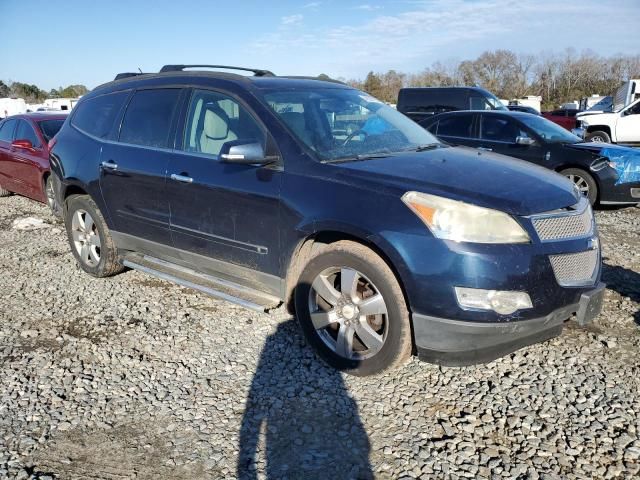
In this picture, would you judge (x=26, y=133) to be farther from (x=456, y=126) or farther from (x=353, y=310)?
(x=353, y=310)

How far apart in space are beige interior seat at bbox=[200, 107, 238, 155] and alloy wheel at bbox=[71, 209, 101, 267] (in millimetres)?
1790

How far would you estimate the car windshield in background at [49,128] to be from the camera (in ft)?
27.0

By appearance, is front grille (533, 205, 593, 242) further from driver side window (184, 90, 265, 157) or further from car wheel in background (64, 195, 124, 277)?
car wheel in background (64, 195, 124, 277)

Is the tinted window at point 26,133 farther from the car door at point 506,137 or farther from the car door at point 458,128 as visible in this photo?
the car door at point 506,137

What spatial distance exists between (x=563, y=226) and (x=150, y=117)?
330 cm

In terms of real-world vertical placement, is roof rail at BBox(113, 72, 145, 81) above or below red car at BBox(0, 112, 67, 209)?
above

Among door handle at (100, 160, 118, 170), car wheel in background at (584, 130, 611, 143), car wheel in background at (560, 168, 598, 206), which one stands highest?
door handle at (100, 160, 118, 170)

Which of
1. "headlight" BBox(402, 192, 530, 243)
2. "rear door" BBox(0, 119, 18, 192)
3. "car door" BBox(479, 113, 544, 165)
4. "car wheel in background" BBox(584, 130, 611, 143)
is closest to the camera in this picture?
"headlight" BBox(402, 192, 530, 243)

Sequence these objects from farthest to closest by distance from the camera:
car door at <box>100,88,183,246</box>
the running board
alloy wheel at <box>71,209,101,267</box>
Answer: alloy wheel at <box>71,209,101,267</box>
car door at <box>100,88,183,246</box>
the running board

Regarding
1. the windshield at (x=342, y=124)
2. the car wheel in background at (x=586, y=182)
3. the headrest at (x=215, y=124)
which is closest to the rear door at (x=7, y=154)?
the headrest at (x=215, y=124)

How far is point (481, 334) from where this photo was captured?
277cm

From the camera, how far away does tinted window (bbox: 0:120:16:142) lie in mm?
8930

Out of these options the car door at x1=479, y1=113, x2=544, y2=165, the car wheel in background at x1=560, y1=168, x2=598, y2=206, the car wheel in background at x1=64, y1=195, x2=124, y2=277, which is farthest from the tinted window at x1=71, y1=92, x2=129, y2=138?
the car wheel in background at x1=560, y1=168, x2=598, y2=206

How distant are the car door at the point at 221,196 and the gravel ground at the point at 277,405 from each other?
2.05ft
